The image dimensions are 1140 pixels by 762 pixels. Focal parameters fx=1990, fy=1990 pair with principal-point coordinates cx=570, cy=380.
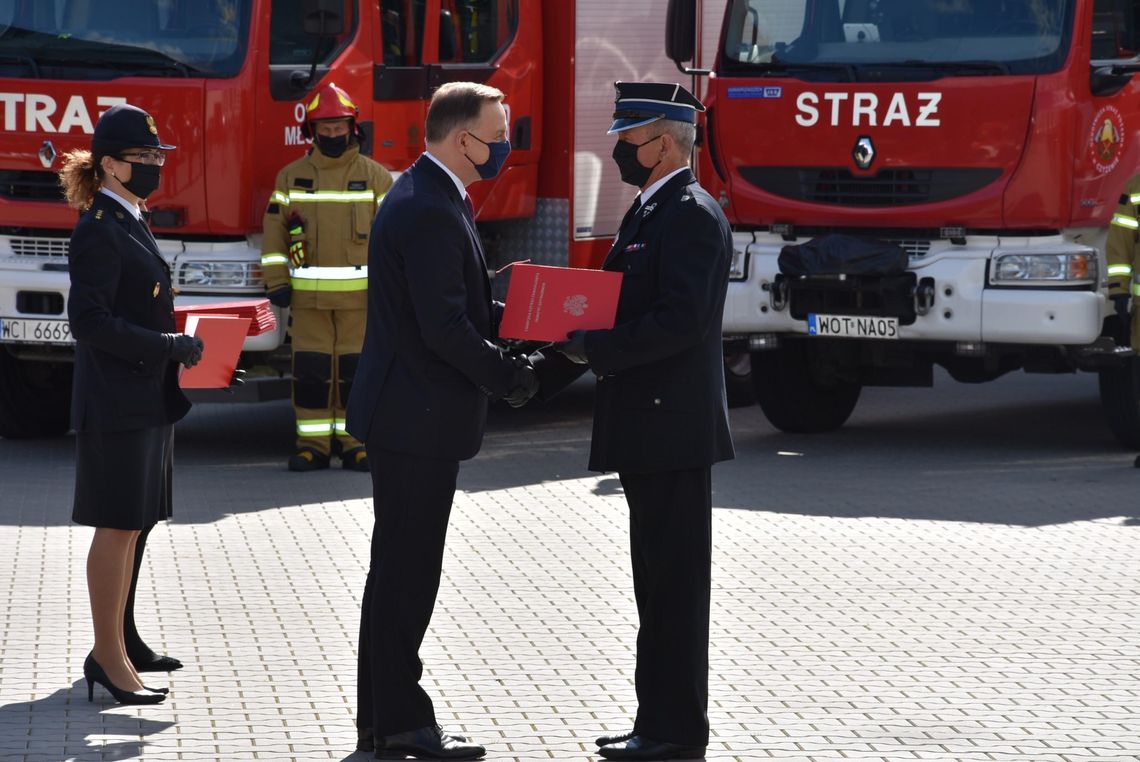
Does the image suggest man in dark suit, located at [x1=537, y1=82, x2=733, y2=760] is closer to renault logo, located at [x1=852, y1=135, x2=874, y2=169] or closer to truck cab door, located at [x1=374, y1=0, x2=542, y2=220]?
renault logo, located at [x1=852, y1=135, x2=874, y2=169]

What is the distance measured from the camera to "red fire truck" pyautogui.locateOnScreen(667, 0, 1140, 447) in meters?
10.8

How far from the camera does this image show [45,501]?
32.1 ft

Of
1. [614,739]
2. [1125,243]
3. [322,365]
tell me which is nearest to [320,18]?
[322,365]

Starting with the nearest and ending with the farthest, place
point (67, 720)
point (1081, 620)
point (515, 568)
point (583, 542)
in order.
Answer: point (67, 720)
point (1081, 620)
point (515, 568)
point (583, 542)

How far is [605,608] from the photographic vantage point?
759cm

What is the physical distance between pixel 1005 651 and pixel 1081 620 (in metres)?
0.62

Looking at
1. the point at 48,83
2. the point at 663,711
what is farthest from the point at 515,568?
the point at 48,83

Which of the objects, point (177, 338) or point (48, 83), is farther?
point (48, 83)

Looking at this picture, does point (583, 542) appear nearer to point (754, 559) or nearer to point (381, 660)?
point (754, 559)

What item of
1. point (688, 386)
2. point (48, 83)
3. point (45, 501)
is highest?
point (48, 83)

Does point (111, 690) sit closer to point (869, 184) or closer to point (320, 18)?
point (320, 18)

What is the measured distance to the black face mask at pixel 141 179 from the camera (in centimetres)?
621

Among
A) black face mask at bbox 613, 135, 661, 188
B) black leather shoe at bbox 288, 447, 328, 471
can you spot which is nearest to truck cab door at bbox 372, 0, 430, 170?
black leather shoe at bbox 288, 447, 328, 471

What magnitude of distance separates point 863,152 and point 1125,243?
1.58 m
